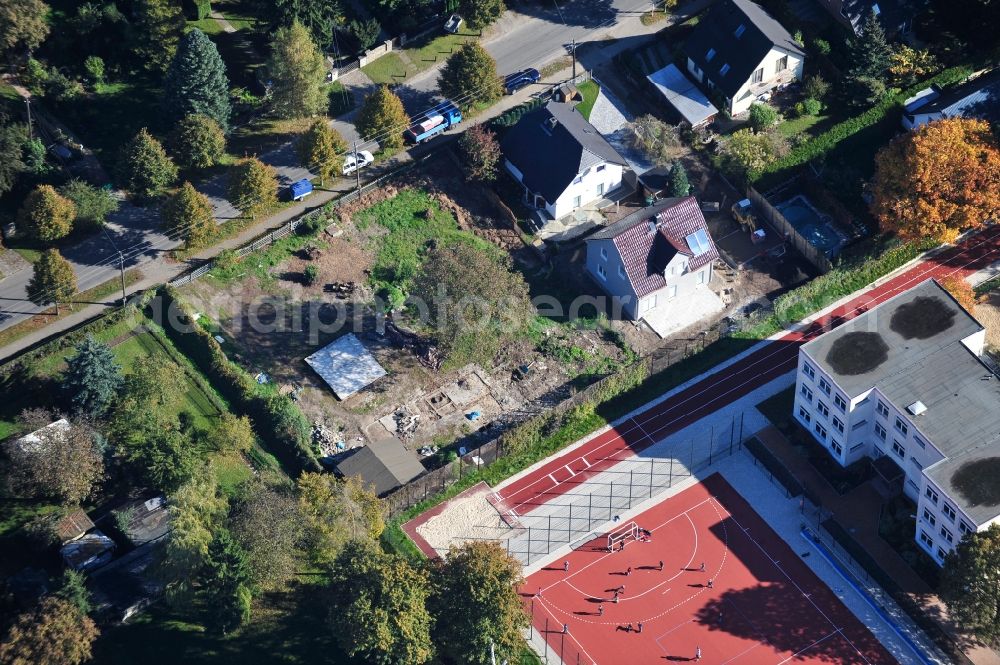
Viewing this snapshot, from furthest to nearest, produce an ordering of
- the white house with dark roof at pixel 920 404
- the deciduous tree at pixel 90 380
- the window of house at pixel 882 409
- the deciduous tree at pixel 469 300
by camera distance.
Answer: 1. the deciduous tree at pixel 469 300
2. the deciduous tree at pixel 90 380
3. the window of house at pixel 882 409
4. the white house with dark roof at pixel 920 404

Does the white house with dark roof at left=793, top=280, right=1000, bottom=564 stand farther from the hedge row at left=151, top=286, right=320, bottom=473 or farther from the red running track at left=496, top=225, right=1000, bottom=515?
the hedge row at left=151, top=286, right=320, bottom=473

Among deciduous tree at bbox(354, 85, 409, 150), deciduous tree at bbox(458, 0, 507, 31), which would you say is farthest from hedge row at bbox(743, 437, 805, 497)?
deciduous tree at bbox(458, 0, 507, 31)

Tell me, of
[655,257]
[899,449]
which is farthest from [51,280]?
[899,449]

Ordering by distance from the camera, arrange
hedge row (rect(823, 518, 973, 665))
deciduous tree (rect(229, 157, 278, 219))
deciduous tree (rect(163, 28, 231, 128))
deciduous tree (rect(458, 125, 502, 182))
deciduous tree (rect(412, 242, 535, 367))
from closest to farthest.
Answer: hedge row (rect(823, 518, 973, 665))
deciduous tree (rect(412, 242, 535, 367))
deciduous tree (rect(229, 157, 278, 219))
deciduous tree (rect(163, 28, 231, 128))
deciduous tree (rect(458, 125, 502, 182))

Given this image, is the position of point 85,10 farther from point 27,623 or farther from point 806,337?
point 806,337

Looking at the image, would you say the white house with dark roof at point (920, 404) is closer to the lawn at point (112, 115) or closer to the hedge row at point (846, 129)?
the hedge row at point (846, 129)

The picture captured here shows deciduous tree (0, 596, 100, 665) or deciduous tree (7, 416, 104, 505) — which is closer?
deciduous tree (0, 596, 100, 665)

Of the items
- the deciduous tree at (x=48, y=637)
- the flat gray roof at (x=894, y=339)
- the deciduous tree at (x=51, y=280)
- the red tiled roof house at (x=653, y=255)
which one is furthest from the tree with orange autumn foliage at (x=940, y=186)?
the deciduous tree at (x=48, y=637)
